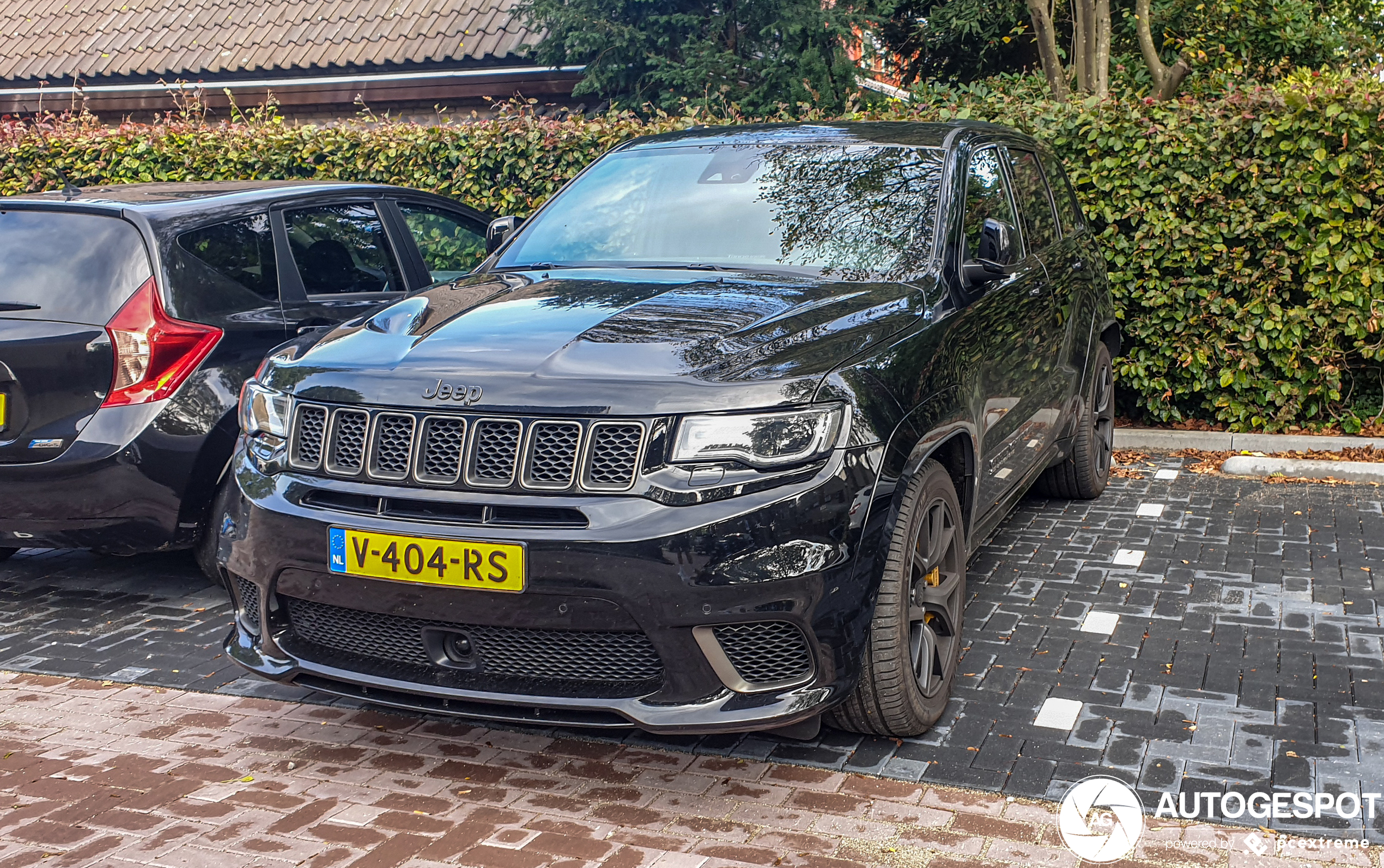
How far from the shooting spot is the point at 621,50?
11.5 meters

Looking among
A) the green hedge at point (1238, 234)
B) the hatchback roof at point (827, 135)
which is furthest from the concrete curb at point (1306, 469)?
the hatchback roof at point (827, 135)

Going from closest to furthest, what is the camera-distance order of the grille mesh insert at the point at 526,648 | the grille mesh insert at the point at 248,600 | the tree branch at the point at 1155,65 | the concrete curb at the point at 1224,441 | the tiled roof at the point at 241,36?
the grille mesh insert at the point at 526,648, the grille mesh insert at the point at 248,600, the concrete curb at the point at 1224,441, the tree branch at the point at 1155,65, the tiled roof at the point at 241,36

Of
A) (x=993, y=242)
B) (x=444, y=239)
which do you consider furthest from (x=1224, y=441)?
(x=444, y=239)

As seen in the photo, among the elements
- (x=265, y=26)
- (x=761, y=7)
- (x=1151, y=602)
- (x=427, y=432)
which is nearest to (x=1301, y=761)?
(x=1151, y=602)

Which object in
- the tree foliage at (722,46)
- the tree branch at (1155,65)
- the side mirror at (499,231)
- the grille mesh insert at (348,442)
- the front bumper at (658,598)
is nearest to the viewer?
the front bumper at (658,598)

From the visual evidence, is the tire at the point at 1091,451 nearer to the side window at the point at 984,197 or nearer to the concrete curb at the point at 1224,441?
the concrete curb at the point at 1224,441

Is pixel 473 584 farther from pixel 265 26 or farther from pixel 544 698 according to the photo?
pixel 265 26

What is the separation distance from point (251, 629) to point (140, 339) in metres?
1.70

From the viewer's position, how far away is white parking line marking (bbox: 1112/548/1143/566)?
556 centimetres

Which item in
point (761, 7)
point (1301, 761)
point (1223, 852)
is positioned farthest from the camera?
point (761, 7)

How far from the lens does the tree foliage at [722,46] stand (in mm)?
11023

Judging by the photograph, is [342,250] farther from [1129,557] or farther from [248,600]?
[1129,557]

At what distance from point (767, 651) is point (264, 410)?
1.73m

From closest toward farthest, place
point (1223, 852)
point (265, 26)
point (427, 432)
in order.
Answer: point (1223, 852) < point (427, 432) < point (265, 26)
